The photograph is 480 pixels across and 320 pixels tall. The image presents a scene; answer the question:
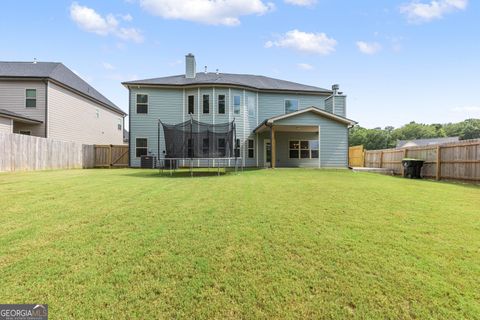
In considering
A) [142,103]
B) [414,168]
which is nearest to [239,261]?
[414,168]

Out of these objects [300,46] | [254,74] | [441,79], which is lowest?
[441,79]

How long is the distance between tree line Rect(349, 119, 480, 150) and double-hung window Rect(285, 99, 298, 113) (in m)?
46.3

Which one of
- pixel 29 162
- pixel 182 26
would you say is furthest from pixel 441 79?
pixel 29 162

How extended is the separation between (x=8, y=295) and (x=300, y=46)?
26679 millimetres

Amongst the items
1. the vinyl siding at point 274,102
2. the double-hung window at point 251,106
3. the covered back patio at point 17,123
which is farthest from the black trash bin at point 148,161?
the vinyl siding at point 274,102

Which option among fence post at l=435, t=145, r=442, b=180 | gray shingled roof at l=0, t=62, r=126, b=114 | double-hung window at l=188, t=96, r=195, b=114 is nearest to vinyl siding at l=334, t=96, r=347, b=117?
fence post at l=435, t=145, r=442, b=180

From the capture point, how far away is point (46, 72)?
17891mm

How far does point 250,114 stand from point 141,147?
329 inches

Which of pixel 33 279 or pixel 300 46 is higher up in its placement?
pixel 300 46

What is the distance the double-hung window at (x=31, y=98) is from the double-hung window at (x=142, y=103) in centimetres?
680

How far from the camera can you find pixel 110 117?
2606cm

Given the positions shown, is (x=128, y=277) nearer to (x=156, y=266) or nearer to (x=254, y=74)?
(x=156, y=266)

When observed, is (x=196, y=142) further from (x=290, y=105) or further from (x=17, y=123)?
(x=17, y=123)

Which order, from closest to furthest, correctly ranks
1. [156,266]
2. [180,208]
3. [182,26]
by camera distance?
[156,266] → [180,208] → [182,26]
